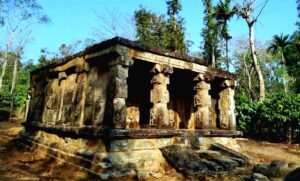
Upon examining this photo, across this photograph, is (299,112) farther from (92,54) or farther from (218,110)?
(92,54)

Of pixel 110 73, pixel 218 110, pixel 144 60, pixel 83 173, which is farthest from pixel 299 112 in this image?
pixel 83 173

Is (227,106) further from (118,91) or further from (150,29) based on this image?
(150,29)

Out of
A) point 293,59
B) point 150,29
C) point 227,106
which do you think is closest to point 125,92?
point 227,106

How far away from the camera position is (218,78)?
10.3 meters

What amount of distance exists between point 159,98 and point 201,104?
6.92 feet

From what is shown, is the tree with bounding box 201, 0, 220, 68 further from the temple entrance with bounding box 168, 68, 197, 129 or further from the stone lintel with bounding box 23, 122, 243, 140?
the stone lintel with bounding box 23, 122, 243, 140

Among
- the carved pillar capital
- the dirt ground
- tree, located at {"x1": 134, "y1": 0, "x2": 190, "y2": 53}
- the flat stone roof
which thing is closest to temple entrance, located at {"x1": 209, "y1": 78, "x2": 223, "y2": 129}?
the flat stone roof

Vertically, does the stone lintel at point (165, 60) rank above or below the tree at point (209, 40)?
below

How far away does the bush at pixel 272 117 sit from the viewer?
39.9 ft

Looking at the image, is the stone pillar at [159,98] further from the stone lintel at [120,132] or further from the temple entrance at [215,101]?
the temple entrance at [215,101]

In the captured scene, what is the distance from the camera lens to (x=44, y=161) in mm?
8062

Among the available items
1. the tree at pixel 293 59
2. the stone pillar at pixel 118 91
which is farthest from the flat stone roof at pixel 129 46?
the tree at pixel 293 59

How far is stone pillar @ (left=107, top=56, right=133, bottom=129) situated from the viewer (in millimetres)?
6348

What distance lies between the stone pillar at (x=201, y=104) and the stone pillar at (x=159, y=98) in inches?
68.8
